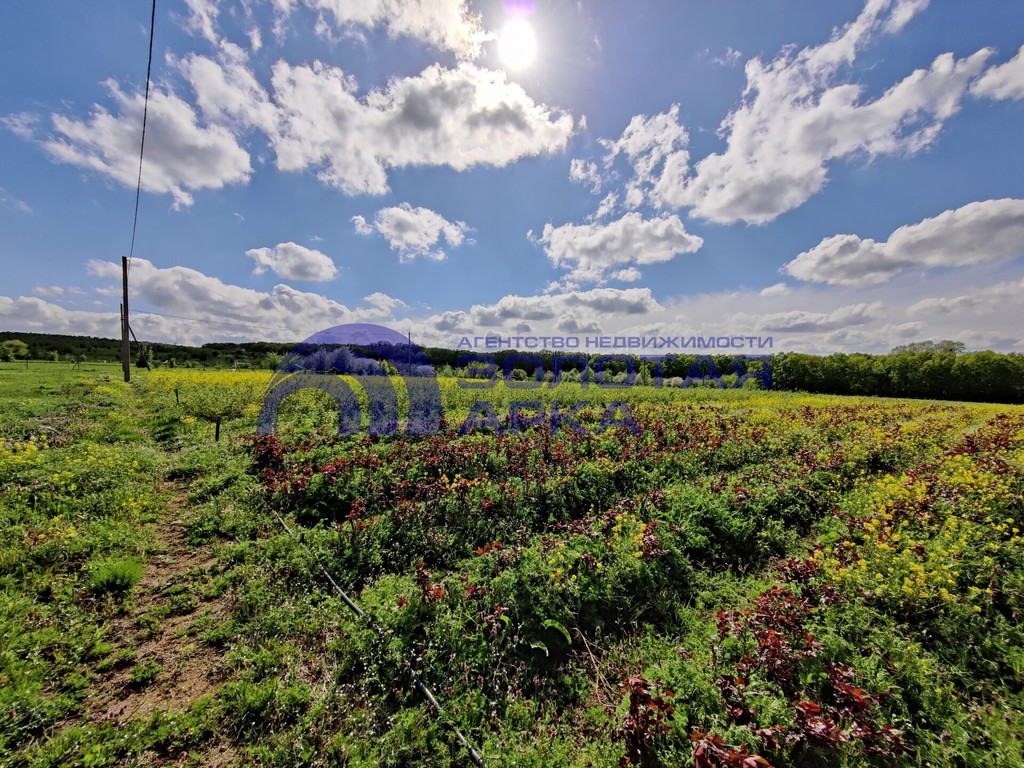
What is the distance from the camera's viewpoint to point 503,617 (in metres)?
3.55

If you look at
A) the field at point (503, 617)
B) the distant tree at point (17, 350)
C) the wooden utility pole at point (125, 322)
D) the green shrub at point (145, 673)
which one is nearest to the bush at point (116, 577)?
the field at point (503, 617)

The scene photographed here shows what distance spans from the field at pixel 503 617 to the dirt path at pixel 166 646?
2 cm

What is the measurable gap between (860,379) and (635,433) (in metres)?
45.5

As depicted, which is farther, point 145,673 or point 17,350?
point 17,350

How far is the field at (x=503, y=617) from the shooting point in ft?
8.75

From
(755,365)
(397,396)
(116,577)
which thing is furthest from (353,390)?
(755,365)

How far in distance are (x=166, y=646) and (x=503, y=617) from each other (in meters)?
3.13

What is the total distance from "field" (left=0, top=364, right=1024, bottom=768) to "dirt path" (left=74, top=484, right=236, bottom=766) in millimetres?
21

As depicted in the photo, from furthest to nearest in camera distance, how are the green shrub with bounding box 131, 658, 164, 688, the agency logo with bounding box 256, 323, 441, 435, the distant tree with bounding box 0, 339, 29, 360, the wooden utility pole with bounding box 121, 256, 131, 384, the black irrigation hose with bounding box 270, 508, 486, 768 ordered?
the distant tree with bounding box 0, 339, 29, 360
the wooden utility pole with bounding box 121, 256, 131, 384
the agency logo with bounding box 256, 323, 441, 435
the green shrub with bounding box 131, 658, 164, 688
the black irrigation hose with bounding box 270, 508, 486, 768

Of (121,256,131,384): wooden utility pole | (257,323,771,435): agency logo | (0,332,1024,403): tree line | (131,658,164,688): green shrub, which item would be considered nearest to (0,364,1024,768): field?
(131,658,164,688): green shrub

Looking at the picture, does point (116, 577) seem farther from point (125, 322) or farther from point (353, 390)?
point (125, 322)

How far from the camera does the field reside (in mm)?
2668

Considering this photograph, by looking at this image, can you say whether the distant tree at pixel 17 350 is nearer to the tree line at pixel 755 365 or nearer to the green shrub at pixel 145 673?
A: the tree line at pixel 755 365

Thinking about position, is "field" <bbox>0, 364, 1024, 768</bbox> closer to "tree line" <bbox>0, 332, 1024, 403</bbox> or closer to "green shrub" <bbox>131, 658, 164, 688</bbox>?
"green shrub" <bbox>131, 658, 164, 688</bbox>
